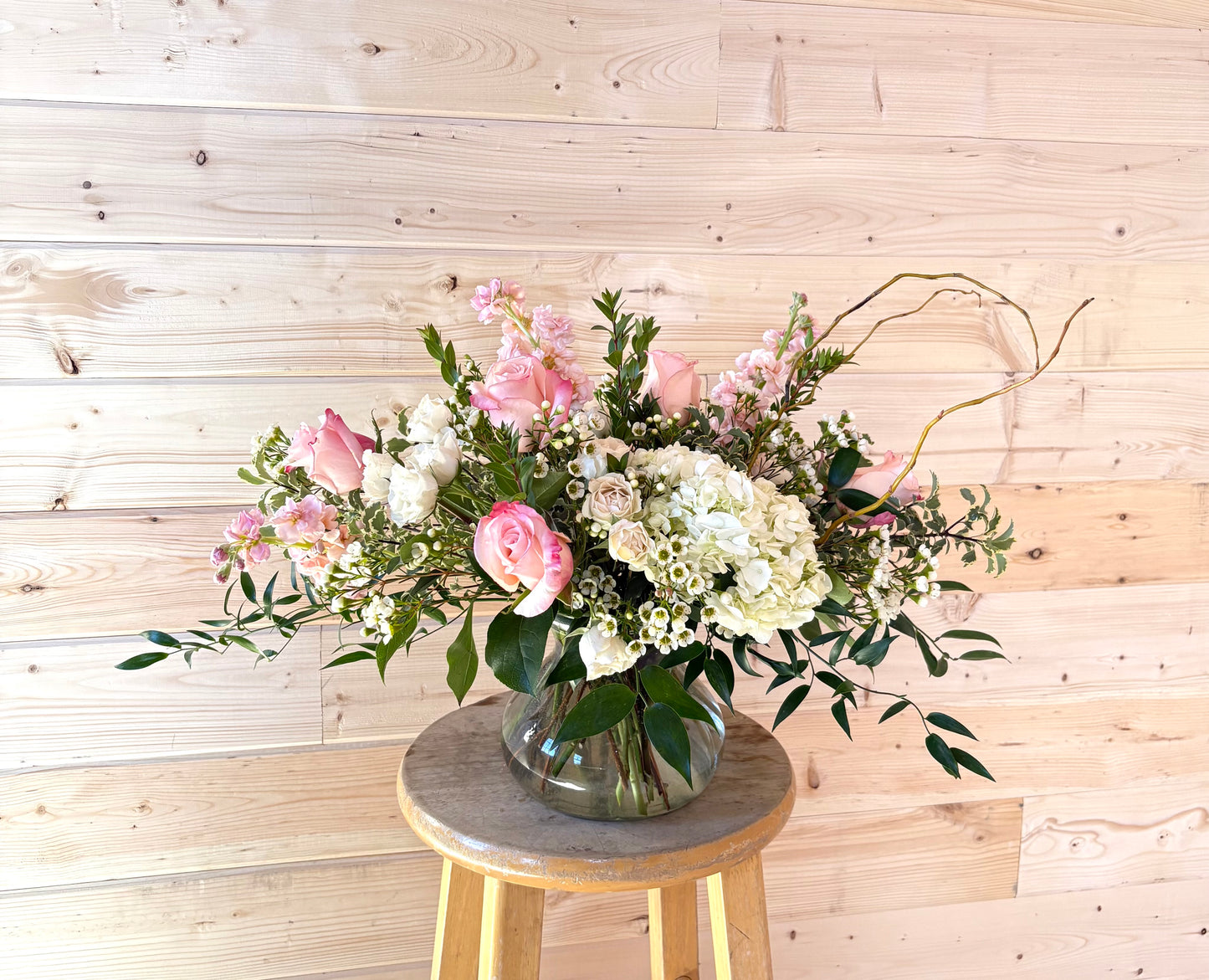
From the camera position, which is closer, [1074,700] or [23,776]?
[23,776]

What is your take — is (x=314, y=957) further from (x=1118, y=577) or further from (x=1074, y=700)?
Result: (x=1118, y=577)

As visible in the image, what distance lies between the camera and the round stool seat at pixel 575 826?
2.22 feet

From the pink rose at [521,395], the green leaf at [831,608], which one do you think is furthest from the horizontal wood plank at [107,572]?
the green leaf at [831,608]

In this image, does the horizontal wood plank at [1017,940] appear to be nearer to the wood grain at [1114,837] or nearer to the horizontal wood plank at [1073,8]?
the wood grain at [1114,837]

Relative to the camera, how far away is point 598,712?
A: 2.03 feet

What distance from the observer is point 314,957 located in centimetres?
111

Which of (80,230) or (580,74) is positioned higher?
(580,74)

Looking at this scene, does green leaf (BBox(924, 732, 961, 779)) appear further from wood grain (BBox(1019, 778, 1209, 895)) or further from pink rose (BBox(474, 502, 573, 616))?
wood grain (BBox(1019, 778, 1209, 895))

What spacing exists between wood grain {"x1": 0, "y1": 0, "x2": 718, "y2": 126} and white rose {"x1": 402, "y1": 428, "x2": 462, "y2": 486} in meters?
0.57

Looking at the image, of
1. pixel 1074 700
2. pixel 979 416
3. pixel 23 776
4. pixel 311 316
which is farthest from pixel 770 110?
pixel 23 776

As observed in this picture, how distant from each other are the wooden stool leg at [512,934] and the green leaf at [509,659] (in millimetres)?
225

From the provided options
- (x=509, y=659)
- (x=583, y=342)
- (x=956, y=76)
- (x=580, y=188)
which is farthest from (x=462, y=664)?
(x=956, y=76)

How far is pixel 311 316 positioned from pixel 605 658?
0.61 metres

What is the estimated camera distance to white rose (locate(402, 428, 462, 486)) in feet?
1.95
